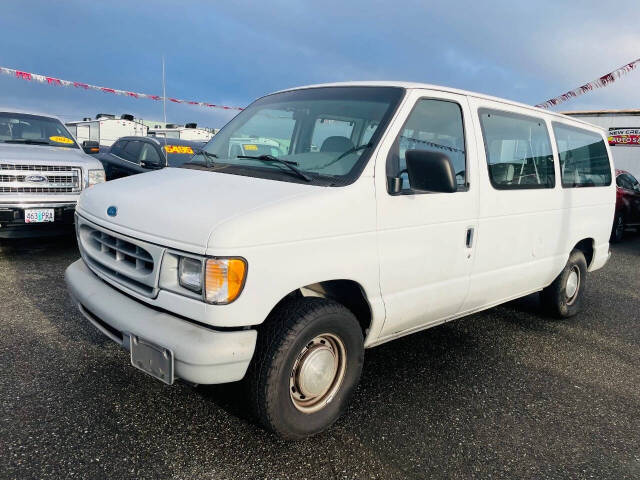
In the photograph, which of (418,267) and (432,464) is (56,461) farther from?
(418,267)

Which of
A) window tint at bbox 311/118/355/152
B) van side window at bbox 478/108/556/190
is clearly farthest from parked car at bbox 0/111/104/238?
van side window at bbox 478/108/556/190

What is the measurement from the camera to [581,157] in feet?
15.7

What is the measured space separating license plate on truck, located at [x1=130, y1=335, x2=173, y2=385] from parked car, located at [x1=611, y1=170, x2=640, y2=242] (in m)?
11.0

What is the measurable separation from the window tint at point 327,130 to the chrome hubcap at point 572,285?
309cm

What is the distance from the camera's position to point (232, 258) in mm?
2182

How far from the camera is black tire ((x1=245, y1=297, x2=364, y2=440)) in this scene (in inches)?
93.0

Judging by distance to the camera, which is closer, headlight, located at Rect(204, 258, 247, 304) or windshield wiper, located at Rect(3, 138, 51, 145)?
headlight, located at Rect(204, 258, 247, 304)

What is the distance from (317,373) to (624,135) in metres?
17.1

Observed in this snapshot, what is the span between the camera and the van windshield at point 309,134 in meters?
2.82

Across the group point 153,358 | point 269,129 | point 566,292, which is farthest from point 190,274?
point 566,292

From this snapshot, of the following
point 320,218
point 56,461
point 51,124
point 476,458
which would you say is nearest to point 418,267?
point 320,218

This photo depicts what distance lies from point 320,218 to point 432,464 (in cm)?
139

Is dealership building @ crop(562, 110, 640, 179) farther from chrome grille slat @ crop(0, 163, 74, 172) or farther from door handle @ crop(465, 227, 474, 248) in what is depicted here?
chrome grille slat @ crop(0, 163, 74, 172)

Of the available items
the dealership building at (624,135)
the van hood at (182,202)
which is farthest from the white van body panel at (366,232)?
the dealership building at (624,135)
